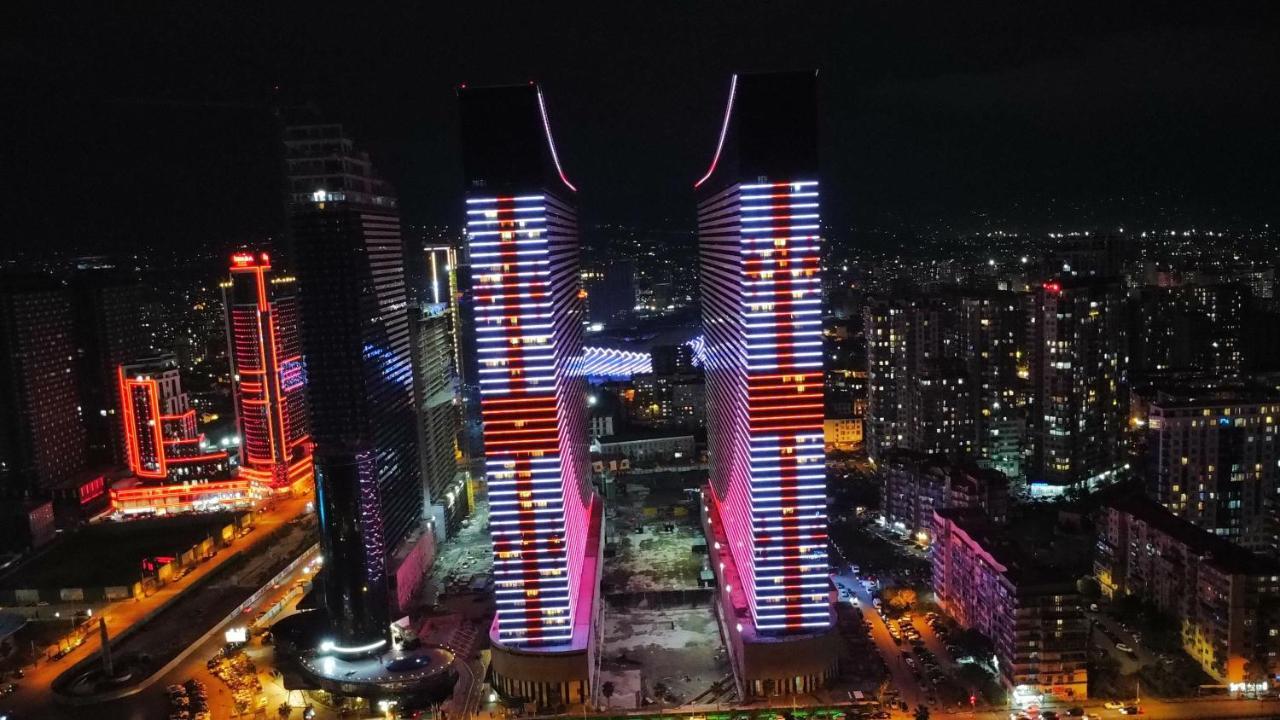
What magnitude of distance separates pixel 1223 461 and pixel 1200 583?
12354mm

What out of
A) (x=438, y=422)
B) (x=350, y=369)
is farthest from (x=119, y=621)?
(x=438, y=422)

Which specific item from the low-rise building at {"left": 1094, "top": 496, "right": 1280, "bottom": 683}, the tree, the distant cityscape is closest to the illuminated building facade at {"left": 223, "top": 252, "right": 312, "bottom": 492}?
the distant cityscape

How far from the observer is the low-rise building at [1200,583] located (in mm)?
35906

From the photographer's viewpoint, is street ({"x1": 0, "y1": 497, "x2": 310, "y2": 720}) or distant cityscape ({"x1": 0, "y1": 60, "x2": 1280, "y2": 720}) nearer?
distant cityscape ({"x1": 0, "y1": 60, "x2": 1280, "y2": 720})

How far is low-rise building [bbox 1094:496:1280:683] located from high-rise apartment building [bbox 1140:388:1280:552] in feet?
12.3

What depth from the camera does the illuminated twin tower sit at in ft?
112

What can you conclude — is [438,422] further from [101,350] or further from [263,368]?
[101,350]

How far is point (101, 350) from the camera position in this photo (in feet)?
247

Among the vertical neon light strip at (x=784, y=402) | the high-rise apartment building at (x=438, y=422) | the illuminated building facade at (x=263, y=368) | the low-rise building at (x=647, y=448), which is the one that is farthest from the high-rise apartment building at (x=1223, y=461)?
the illuminated building facade at (x=263, y=368)

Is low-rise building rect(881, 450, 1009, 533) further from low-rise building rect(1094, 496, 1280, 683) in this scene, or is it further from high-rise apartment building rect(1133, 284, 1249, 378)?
high-rise apartment building rect(1133, 284, 1249, 378)

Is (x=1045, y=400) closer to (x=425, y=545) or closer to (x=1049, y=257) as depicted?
(x=1049, y=257)

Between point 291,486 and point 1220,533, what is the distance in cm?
5661

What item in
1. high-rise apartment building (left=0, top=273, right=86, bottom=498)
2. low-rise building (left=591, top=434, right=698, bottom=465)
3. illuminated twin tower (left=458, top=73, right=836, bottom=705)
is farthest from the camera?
low-rise building (left=591, top=434, right=698, bottom=465)

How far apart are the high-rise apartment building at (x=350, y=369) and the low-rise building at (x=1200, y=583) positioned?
33.1 metres
